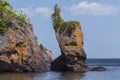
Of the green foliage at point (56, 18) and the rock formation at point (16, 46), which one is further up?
the green foliage at point (56, 18)

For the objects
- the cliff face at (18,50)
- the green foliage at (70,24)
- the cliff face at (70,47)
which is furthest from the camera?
the green foliage at (70,24)

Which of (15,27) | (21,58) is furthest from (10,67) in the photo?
(15,27)

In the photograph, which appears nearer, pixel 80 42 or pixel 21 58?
pixel 21 58

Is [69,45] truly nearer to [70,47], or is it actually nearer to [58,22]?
[70,47]

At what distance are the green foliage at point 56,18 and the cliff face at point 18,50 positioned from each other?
34.0 ft

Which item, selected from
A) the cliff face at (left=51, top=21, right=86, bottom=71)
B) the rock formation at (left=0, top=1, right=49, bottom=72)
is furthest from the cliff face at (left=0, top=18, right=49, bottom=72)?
the cliff face at (left=51, top=21, right=86, bottom=71)

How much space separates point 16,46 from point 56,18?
1800 centimetres

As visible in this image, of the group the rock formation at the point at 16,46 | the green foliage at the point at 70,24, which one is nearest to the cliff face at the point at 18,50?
the rock formation at the point at 16,46

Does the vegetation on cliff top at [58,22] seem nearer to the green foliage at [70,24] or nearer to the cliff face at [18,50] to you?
the green foliage at [70,24]

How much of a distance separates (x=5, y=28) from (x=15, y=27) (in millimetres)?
2489

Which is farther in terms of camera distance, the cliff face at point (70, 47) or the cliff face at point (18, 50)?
the cliff face at point (70, 47)

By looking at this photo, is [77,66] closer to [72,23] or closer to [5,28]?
[72,23]

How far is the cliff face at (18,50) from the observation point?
9075 cm

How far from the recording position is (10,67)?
91375 millimetres
